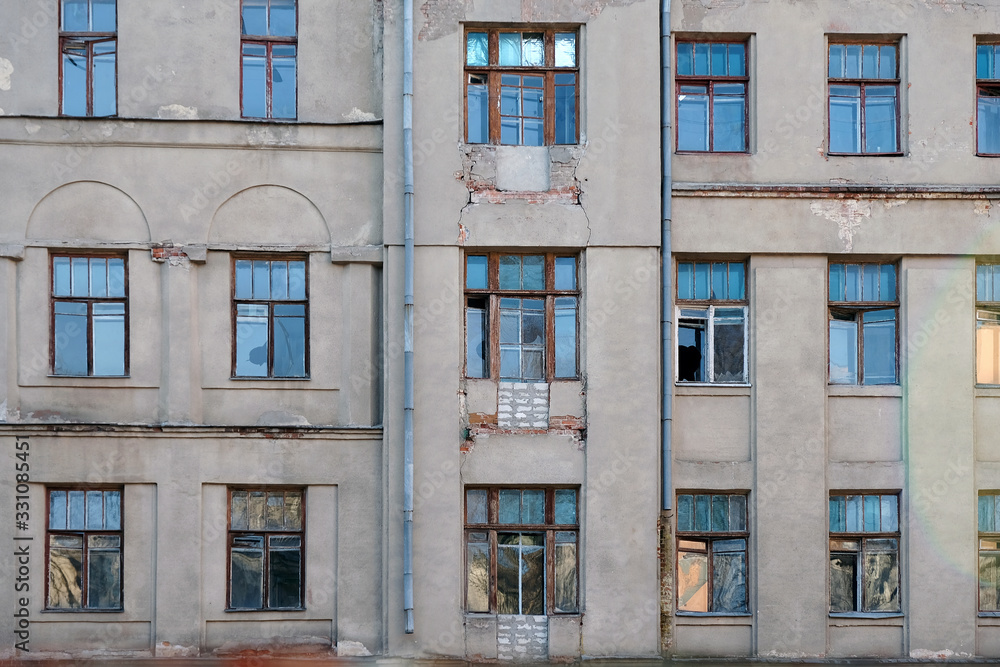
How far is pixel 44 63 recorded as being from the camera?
45.5 ft

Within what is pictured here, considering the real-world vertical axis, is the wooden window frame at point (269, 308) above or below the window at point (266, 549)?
above

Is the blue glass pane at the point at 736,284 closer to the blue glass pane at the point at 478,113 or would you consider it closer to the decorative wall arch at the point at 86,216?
the blue glass pane at the point at 478,113

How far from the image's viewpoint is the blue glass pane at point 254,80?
14.1 metres

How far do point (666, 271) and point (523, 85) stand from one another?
9.86ft

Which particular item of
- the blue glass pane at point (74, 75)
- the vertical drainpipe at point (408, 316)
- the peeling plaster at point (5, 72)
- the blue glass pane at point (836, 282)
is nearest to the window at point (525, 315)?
the vertical drainpipe at point (408, 316)

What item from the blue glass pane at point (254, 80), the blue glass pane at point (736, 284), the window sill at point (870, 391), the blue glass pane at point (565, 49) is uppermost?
the blue glass pane at point (565, 49)

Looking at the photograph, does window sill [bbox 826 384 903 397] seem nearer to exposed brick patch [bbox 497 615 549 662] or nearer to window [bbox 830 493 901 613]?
window [bbox 830 493 901 613]

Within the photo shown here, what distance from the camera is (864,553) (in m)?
13.9

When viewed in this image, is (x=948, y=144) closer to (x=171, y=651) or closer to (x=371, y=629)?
(x=371, y=629)

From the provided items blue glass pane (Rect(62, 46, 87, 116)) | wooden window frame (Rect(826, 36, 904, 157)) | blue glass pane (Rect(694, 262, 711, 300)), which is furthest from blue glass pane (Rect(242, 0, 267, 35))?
wooden window frame (Rect(826, 36, 904, 157))

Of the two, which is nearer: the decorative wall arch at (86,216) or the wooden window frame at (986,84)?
the decorative wall arch at (86,216)

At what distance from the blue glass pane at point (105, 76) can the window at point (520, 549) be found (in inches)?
264

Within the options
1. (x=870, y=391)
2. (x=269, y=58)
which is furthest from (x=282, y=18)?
(x=870, y=391)

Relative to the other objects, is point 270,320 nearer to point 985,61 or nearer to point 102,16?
point 102,16
